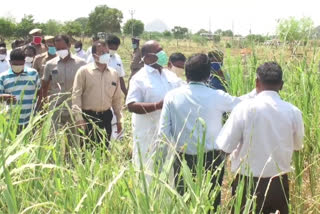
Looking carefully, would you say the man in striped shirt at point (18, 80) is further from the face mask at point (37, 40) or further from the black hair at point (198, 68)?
the face mask at point (37, 40)

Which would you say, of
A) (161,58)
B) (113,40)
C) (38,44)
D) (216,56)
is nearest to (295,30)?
(216,56)

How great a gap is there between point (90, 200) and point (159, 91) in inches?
85.0

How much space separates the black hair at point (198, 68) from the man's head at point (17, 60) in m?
2.06

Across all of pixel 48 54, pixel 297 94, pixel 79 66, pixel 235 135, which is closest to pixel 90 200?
pixel 235 135

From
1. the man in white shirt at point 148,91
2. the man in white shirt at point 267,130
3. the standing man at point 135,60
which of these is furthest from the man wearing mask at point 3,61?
the man in white shirt at point 267,130

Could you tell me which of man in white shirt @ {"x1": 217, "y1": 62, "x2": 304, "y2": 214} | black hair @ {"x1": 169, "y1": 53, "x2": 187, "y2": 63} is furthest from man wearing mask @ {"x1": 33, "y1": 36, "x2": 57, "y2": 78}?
man in white shirt @ {"x1": 217, "y1": 62, "x2": 304, "y2": 214}

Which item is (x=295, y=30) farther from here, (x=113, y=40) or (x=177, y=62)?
(x=113, y=40)

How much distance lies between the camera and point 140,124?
4066 mm

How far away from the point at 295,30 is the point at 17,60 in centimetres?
254

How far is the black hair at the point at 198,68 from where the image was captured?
10.8 ft

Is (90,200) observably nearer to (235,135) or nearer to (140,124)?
(235,135)

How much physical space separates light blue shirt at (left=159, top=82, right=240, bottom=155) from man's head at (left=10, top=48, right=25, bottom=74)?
77.6 inches

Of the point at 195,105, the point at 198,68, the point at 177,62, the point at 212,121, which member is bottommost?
the point at 212,121

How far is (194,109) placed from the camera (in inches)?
129
